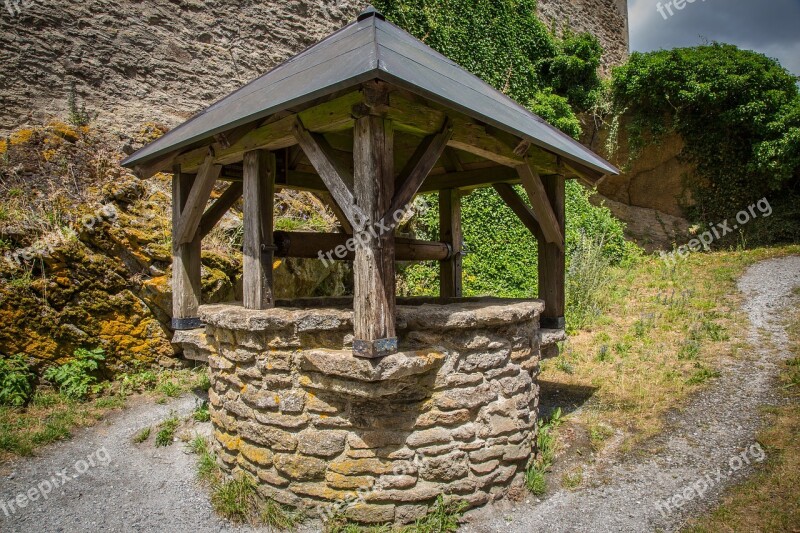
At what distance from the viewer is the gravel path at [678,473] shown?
3424mm

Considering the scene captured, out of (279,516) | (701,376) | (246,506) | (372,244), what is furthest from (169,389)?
(701,376)

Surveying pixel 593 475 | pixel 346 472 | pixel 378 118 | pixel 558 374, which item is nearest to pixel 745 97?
pixel 558 374

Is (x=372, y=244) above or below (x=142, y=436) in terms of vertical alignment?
above

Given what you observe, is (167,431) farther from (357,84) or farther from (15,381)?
(357,84)

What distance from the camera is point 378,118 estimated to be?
3.01 meters

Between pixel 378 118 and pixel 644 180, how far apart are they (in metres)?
12.1

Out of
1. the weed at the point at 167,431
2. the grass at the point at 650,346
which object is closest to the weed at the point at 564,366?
the grass at the point at 650,346

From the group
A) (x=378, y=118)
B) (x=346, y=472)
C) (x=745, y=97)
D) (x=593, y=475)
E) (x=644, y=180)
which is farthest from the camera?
(x=644, y=180)

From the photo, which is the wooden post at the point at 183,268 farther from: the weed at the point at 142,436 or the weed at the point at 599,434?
the weed at the point at 599,434

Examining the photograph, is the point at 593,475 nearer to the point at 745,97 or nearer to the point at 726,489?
the point at 726,489

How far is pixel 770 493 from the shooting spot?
138 inches

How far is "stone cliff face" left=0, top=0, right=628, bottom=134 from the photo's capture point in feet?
22.2

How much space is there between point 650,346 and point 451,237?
314 centimetres

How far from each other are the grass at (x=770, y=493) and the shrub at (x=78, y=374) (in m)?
5.67
